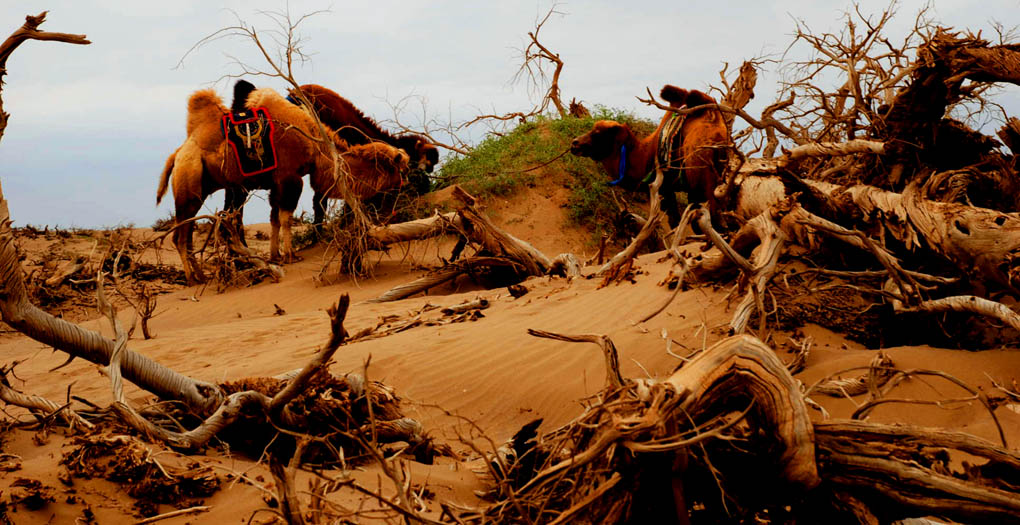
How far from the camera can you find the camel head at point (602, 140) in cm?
959

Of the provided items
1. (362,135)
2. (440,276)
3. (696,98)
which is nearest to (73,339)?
Answer: (440,276)

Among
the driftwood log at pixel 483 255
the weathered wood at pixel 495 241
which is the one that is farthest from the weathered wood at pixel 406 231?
the weathered wood at pixel 495 241

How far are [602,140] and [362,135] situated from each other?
3.47m

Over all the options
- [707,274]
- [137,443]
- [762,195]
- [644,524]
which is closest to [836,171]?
[762,195]

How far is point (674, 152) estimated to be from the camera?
27.6 feet

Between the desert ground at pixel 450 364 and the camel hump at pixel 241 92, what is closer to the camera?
the desert ground at pixel 450 364

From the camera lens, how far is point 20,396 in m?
3.35

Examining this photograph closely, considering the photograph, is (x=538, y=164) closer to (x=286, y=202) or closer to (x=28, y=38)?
Answer: (x=286, y=202)

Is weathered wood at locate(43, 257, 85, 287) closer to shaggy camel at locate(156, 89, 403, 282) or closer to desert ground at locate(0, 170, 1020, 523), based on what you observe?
desert ground at locate(0, 170, 1020, 523)

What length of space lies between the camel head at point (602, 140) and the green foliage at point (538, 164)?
4.25ft

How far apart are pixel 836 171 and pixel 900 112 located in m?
1.06

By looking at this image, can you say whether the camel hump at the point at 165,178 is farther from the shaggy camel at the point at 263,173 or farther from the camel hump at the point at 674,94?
the camel hump at the point at 674,94

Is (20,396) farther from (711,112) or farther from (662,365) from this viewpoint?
(711,112)

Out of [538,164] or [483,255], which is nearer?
[483,255]
